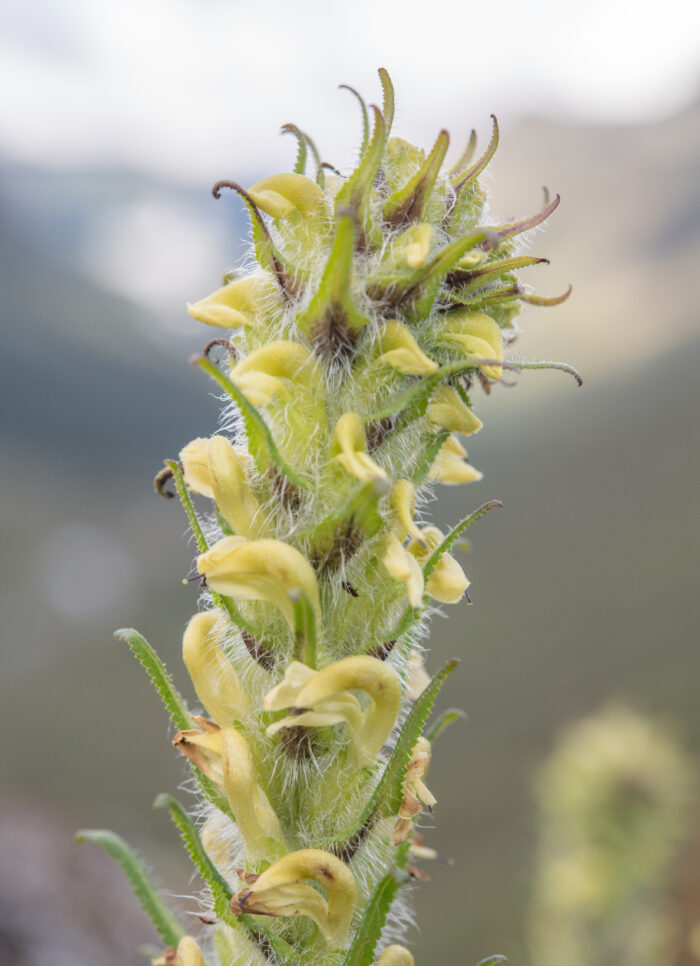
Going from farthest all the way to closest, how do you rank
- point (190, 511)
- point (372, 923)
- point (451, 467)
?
point (451, 467) → point (190, 511) → point (372, 923)

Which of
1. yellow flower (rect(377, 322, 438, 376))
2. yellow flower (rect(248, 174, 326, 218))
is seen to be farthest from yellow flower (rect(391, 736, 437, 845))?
yellow flower (rect(248, 174, 326, 218))

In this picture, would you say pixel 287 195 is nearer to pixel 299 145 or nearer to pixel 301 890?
pixel 299 145

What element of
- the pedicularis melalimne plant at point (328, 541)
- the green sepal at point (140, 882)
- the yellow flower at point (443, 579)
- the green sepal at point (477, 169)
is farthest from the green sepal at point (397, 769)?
the green sepal at point (477, 169)

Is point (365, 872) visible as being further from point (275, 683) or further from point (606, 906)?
point (606, 906)

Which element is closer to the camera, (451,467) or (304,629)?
(304,629)

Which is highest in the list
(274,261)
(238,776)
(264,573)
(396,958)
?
(274,261)

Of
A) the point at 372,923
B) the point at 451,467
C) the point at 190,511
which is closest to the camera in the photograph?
the point at 372,923

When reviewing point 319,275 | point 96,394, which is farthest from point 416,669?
point 96,394

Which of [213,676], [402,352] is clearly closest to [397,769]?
[213,676]

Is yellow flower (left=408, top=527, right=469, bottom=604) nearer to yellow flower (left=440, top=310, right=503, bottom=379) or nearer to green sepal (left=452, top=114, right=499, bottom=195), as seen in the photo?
yellow flower (left=440, top=310, right=503, bottom=379)
